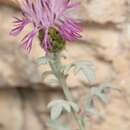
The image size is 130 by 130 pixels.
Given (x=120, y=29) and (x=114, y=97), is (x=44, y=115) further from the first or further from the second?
(x=120, y=29)

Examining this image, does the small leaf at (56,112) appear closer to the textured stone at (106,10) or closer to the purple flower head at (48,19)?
the purple flower head at (48,19)

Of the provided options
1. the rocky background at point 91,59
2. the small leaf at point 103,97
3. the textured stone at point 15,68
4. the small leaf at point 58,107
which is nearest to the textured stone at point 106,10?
the rocky background at point 91,59

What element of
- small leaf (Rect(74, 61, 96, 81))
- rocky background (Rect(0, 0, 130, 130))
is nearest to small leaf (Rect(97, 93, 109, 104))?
small leaf (Rect(74, 61, 96, 81))

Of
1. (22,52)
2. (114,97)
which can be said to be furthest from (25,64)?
(114,97)

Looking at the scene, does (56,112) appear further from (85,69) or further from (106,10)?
(106,10)

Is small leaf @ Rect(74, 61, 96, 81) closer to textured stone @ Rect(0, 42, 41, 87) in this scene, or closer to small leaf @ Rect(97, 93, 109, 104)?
small leaf @ Rect(97, 93, 109, 104)

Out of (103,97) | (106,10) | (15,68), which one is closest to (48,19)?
(103,97)
